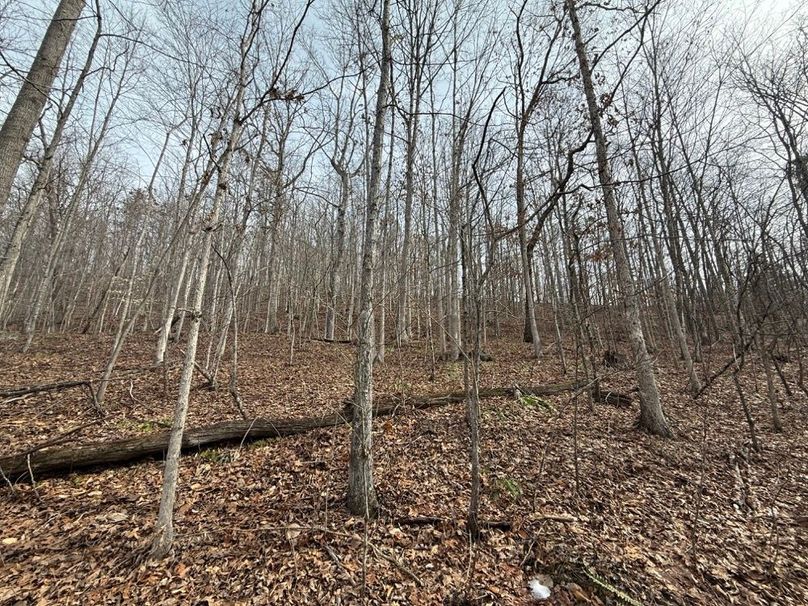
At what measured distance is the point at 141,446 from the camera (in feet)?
13.1

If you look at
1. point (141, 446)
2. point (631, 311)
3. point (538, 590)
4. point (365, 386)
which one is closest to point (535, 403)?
point (631, 311)

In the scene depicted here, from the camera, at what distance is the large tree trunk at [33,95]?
10.5ft

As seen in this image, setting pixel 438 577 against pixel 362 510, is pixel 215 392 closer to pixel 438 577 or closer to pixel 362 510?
pixel 362 510

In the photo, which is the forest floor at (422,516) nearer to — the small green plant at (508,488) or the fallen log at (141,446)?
the small green plant at (508,488)

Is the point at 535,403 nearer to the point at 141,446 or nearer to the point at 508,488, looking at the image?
the point at 508,488

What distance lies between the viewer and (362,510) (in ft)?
10.1

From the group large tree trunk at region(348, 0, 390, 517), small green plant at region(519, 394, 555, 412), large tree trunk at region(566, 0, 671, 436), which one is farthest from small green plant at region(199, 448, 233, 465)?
large tree trunk at region(566, 0, 671, 436)

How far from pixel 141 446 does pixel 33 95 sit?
12.9ft

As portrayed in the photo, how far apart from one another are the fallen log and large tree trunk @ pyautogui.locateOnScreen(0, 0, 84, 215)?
2636 millimetres

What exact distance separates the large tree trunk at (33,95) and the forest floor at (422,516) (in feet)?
9.64

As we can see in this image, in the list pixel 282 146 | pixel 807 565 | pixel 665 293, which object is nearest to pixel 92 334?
pixel 282 146

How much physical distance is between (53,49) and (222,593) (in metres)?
5.45

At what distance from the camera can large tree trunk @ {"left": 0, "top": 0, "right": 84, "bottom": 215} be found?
10.5 ft

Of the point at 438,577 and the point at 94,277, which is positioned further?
the point at 94,277
